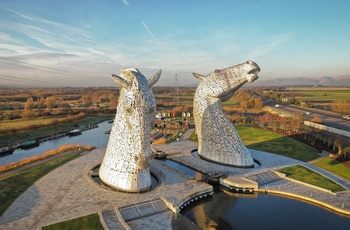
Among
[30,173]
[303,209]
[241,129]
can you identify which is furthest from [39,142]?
[303,209]

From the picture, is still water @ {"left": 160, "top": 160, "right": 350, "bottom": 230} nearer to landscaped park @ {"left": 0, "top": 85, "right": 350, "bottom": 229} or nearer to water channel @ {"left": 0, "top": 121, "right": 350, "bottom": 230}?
water channel @ {"left": 0, "top": 121, "right": 350, "bottom": 230}

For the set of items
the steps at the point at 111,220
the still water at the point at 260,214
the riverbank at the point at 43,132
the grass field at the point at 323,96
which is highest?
the grass field at the point at 323,96

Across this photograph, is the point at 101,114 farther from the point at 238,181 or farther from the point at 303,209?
the point at 303,209

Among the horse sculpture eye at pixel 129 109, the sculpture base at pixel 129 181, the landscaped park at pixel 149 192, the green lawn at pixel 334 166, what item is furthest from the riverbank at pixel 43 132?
the green lawn at pixel 334 166

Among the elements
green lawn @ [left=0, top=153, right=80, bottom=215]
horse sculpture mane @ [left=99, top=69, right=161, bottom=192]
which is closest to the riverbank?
green lawn @ [left=0, top=153, right=80, bottom=215]

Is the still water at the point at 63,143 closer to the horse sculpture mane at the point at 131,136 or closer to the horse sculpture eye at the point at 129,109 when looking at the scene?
the horse sculpture mane at the point at 131,136

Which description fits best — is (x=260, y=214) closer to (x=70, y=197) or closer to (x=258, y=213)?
(x=258, y=213)

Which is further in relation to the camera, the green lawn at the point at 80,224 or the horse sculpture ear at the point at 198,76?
the horse sculpture ear at the point at 198,76
